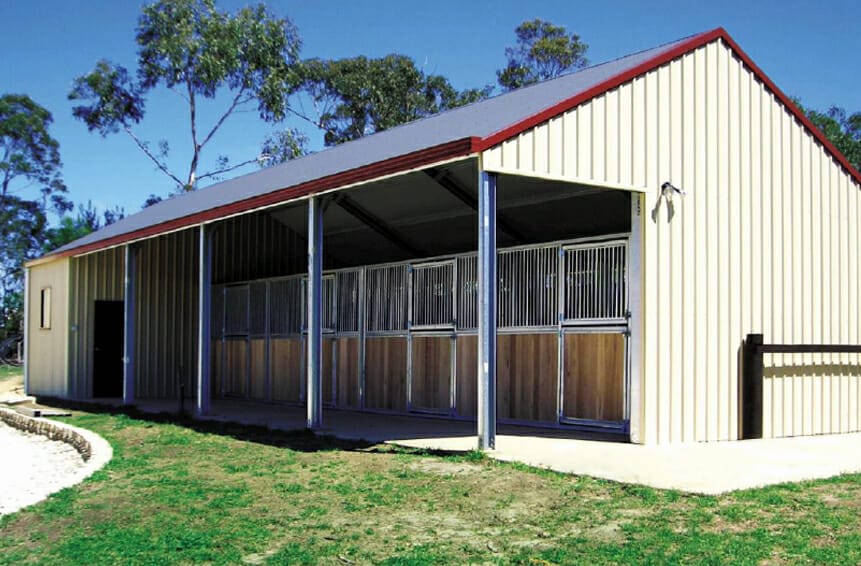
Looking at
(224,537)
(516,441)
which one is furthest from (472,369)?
(224,537)

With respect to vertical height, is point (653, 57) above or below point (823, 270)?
above

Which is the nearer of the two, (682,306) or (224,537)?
(224,537)

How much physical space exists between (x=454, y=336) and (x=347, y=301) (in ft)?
8.76

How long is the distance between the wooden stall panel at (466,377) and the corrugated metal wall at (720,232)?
306 cm

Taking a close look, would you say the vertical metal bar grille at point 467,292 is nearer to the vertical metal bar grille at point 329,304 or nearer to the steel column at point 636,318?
the steel column at point 636,318

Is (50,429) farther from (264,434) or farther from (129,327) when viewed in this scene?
(264,434)

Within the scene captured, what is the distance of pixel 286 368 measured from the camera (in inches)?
652

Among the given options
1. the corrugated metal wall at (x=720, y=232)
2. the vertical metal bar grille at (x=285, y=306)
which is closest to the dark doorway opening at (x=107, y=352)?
the vertical metal bar grille at (x=285, y=306)

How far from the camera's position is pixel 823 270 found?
12250 millimetres

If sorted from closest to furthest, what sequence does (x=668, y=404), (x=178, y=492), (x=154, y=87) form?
(x=178, y=492) < (x=668, y=404) < (x=154, y=87)

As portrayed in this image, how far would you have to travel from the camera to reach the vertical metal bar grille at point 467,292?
12.6m

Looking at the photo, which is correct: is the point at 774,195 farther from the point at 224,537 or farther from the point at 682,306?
the point at 224,537

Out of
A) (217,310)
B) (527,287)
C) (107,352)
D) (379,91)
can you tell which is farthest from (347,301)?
(379,91)

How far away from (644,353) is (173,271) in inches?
445
